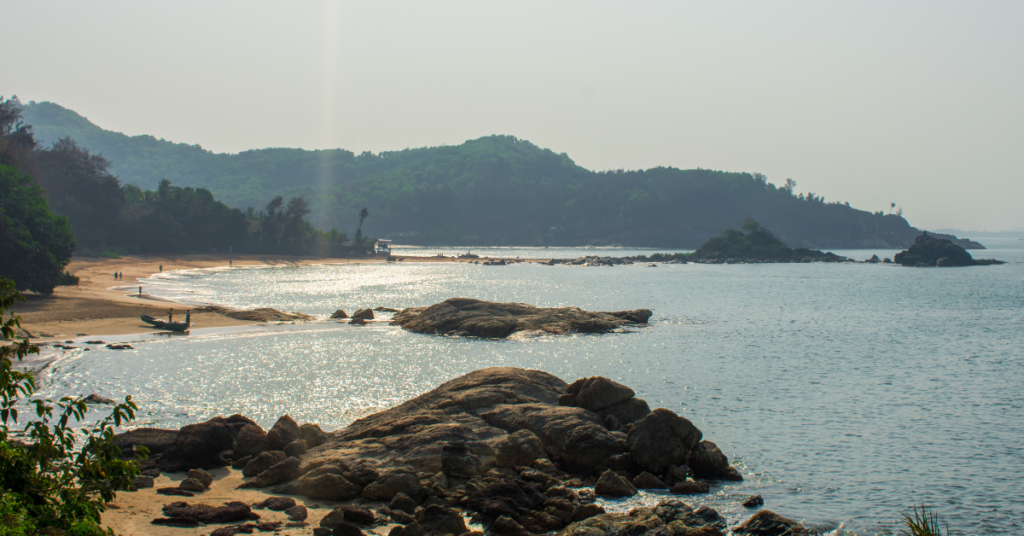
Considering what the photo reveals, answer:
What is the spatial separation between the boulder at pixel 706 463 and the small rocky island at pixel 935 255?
441 feet

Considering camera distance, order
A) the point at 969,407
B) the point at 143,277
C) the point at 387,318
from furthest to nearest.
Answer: the point at 143,277 → the point at 387,318 → the point at 969,407

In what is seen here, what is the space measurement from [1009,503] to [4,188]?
5504cm

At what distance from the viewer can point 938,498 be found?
15.6m

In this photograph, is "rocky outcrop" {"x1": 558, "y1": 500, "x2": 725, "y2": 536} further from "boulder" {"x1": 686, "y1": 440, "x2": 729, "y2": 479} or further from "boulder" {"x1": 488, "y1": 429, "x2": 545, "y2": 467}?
"boulder" {"x1": 488, "y1": 429, "x2": 545, "y2": 467}

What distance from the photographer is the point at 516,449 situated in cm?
1573

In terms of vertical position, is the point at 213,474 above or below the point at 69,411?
below

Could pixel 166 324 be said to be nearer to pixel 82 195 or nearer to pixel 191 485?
pixel 191 485

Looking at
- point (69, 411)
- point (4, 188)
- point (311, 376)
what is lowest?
point (311, 376)

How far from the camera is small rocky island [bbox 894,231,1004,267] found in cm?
12781

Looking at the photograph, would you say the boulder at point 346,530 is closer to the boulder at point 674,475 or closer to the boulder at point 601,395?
the boulder at point 674,475

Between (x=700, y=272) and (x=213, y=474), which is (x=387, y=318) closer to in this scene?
(x=213, y=474)

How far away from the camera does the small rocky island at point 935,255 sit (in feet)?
419

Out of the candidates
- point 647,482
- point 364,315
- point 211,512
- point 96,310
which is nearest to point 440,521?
point 211,512

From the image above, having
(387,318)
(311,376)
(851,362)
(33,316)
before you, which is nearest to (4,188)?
(33,316)
